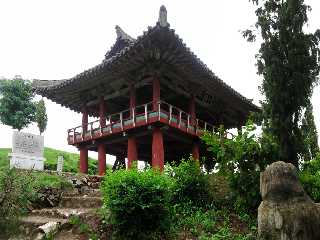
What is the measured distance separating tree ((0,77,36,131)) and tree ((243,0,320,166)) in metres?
27.4

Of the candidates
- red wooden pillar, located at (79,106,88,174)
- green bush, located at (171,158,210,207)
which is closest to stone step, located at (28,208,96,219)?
green bush, located at (171,158,210,207)

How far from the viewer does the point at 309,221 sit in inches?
293

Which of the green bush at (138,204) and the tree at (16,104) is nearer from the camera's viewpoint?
the green bush at (138,204)

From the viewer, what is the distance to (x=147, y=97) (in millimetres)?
26266

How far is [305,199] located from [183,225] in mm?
3781

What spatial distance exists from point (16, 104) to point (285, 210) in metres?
33.9

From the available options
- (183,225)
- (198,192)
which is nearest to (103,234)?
(183,225)

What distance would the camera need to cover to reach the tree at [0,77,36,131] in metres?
37.3

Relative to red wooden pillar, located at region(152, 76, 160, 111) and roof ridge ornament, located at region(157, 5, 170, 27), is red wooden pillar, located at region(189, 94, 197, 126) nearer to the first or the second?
red wooden pillar, located at region(152, 76, 160, 111)

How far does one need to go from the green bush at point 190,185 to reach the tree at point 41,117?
87.9 feet

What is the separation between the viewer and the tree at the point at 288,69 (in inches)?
539

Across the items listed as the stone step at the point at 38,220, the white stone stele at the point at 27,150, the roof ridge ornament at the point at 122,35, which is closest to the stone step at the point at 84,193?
the stone step at the point at 38,220

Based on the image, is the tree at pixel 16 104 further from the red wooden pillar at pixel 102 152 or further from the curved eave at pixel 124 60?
the red wooden pillar at pixel 102 152

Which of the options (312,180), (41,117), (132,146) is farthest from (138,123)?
(41,117)
